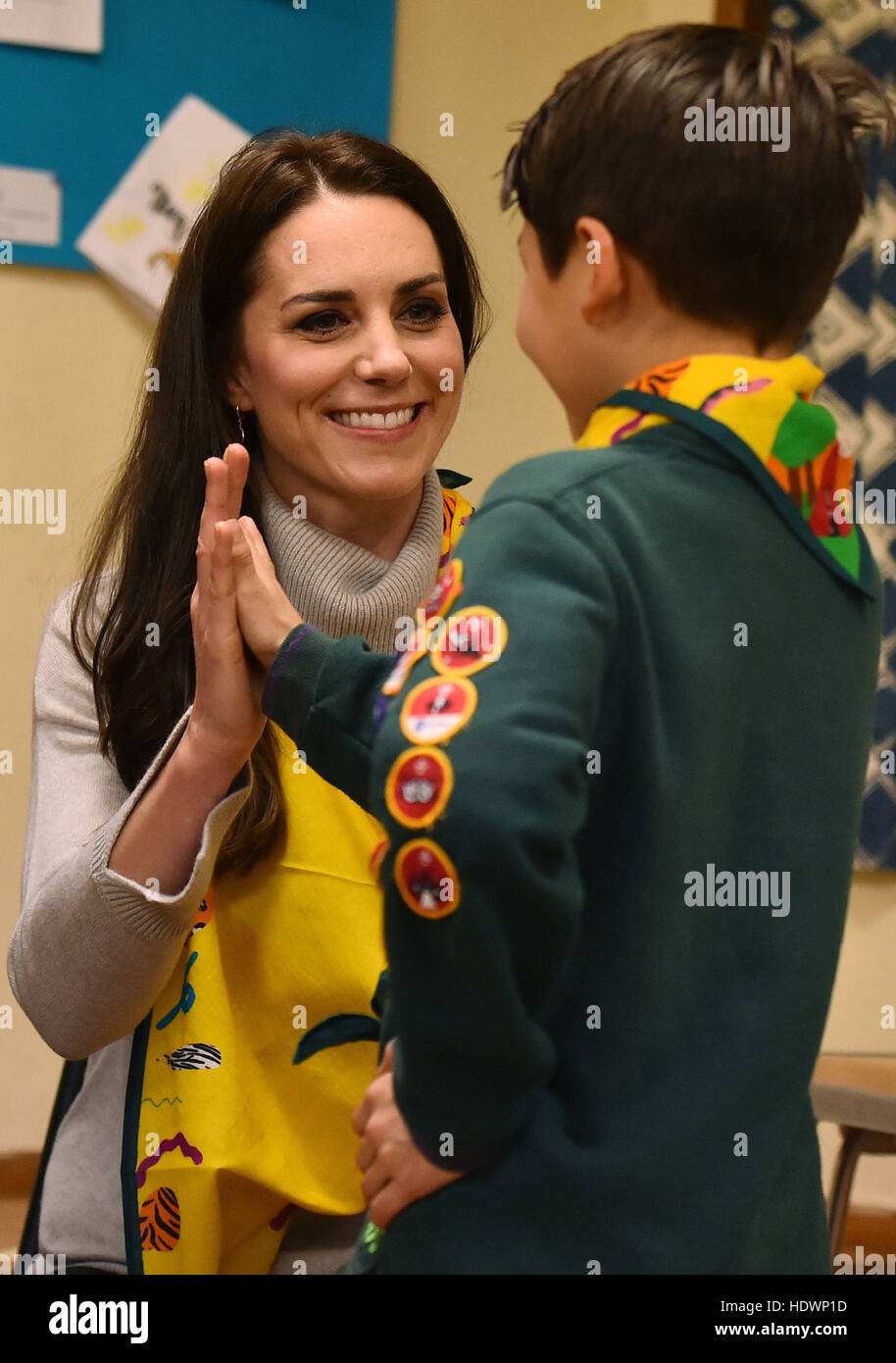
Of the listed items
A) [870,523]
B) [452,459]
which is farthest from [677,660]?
[870,523]

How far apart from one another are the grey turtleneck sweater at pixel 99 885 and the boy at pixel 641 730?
0.38 m

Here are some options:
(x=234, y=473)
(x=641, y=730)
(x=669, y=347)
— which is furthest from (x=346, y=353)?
(x=641, y=730)

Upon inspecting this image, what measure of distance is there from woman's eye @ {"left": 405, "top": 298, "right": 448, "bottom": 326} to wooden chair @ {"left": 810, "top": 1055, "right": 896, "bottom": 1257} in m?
1.21

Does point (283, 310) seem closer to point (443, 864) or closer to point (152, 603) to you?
Result: point (152, 603)

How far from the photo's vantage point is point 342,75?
228 cm

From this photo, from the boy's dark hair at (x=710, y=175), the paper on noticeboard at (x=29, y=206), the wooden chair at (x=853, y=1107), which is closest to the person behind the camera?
the boy's dark hair at (x=710, y=175)

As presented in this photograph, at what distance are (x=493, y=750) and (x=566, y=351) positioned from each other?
256mm

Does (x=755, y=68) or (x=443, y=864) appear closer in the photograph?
(x=443, y=864)

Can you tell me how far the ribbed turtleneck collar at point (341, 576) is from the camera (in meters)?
1.21

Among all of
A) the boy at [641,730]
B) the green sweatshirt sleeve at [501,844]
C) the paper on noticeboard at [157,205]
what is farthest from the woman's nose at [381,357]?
the paper on noticeboard at [157,205]

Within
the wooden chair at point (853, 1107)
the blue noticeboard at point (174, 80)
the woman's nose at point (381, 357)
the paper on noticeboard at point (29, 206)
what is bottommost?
the wooden chair at point (853, 1107)

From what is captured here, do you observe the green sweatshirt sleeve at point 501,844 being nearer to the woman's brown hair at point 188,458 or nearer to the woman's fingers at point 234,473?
the woman's fingers at point 234,473

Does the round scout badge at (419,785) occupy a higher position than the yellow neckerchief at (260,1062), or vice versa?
the round scout badge at (419,785)

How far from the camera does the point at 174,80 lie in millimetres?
2197
